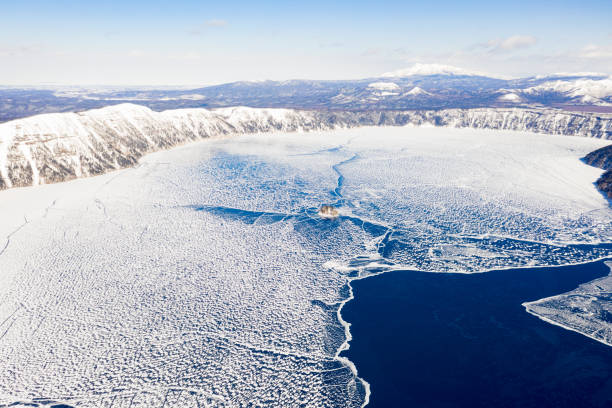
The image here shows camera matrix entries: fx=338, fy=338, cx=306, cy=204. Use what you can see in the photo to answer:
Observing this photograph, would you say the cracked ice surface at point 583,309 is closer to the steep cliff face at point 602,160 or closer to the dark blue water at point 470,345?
the dark blue water at point 470,345

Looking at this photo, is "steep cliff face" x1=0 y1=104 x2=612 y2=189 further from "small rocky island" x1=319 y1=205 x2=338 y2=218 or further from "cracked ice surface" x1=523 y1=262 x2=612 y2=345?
"cracked ice surface" x1=523 y1=262 x2=612 y2=345

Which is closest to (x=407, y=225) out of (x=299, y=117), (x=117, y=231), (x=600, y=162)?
(x=117, y=231)

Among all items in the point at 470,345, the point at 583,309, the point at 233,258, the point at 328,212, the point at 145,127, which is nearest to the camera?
the point at 470,345

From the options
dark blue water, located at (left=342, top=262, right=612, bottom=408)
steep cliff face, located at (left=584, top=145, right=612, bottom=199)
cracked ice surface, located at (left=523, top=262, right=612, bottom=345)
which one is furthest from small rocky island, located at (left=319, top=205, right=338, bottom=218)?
steep cliff face, located at (left=584, top=145, right=612, bottom=199)

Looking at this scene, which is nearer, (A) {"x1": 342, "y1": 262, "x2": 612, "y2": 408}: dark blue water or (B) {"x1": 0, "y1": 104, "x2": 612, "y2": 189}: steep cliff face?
(A) {"x1": 342, "y1": 262, "x2": 612, "y2": 408}: dark blue water

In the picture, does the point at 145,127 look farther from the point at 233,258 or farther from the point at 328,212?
the point at 233,258

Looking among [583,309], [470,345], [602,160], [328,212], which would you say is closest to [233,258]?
[328,212]
